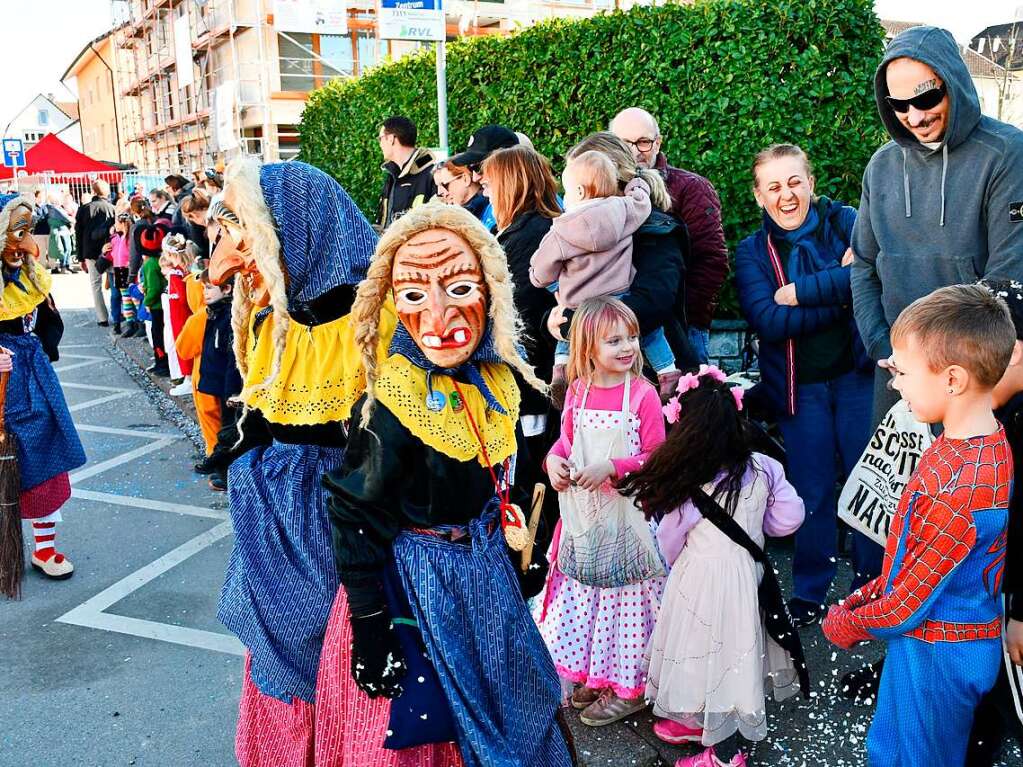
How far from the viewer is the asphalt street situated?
9.71ft

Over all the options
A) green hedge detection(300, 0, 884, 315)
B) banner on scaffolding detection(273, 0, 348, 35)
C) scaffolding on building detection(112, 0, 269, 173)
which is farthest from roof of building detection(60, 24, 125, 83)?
green hedge detection(300, 0, 884, 315)

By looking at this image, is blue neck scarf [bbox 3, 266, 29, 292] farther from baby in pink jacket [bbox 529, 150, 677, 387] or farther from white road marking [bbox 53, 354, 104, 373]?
white road marking [bbox 53, 354, 104, 373]

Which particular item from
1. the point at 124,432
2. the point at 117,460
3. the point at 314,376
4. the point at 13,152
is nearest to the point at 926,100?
the point at 314,376

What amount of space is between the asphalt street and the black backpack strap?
1.13ft

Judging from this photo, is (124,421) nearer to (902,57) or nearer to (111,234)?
(111,234)

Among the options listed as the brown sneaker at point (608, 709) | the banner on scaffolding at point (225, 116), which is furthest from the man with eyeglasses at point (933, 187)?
the banner on scaffolding at point (225, 116)

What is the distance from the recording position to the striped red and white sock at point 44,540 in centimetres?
459

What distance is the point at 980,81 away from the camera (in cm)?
3347

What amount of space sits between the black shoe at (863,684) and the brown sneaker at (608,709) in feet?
2.45

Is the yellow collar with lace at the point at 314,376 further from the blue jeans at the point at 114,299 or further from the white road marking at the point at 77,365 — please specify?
the blue jeans at the point at 114,299

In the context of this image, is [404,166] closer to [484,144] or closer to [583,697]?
[484,144]

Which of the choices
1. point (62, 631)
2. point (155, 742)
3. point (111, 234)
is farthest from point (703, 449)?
point (111, 234)

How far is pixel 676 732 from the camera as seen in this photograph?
9.39 feet

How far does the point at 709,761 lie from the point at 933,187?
203cm
